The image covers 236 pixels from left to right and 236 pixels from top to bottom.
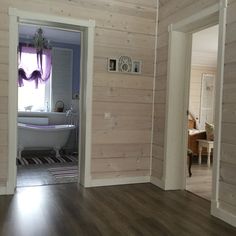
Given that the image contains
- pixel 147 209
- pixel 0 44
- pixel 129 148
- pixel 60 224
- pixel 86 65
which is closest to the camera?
pixel 60 224

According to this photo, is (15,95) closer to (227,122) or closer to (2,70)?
(2,70)

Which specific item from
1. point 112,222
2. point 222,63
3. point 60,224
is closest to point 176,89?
point 222,63

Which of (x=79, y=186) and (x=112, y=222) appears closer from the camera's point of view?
(x=112, y=222)

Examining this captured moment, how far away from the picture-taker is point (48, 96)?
7406mm

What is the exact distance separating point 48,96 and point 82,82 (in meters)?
3.46

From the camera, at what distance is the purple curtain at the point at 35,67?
7.00m

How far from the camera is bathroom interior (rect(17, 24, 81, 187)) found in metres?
6.11

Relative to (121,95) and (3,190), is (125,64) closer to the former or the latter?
(121,95)

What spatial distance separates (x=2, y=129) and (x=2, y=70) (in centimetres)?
72

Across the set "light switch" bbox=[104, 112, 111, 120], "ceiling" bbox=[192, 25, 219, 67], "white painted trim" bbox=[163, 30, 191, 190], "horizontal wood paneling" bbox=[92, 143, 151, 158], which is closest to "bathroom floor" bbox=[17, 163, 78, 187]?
"horizontal wood paneling" bbox=[92, 143, 151, 158]

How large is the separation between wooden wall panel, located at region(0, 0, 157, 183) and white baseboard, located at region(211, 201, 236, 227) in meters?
1.45

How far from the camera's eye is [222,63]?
3.08m

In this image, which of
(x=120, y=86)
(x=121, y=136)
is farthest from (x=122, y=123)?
(x=120, y=86)

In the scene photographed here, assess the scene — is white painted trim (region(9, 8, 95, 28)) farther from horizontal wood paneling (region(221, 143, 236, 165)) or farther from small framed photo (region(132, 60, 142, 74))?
horizontal wood paneling (region(221, 143, 236, 165))
